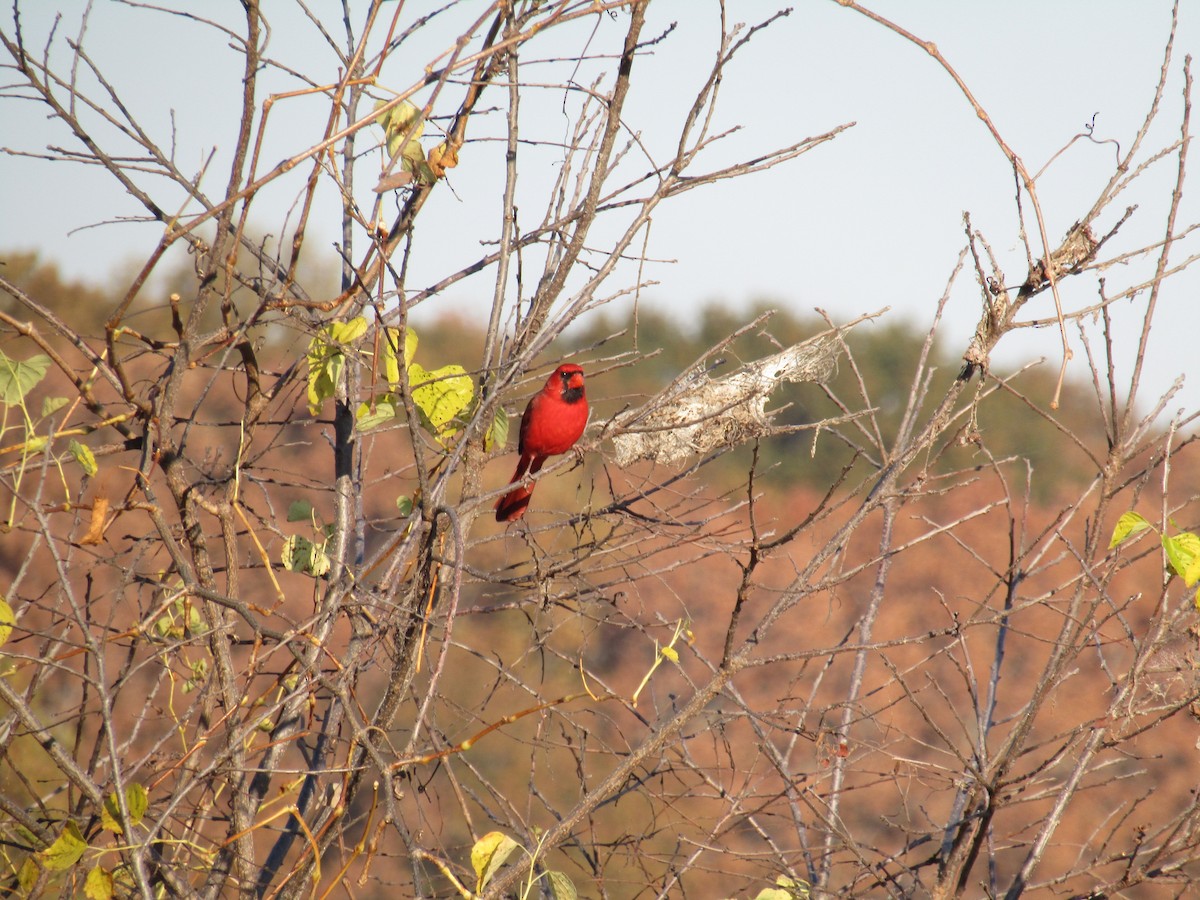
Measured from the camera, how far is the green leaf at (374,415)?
2.54m

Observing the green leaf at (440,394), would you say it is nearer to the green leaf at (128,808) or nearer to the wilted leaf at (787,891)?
the green leaf at (128,808)

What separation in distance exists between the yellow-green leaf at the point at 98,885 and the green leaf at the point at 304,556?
0.83 m

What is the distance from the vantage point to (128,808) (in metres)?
2.00

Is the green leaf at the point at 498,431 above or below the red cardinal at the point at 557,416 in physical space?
above

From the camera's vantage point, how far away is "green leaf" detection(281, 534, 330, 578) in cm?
270

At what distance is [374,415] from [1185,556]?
6.17ft

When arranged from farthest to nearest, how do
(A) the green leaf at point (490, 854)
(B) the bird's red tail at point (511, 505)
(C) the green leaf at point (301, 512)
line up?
(B) the bird's red tail at point (511, 505) < (C) the green leaf at point (301, 512) < (A) the green leaf at point (490, 854)

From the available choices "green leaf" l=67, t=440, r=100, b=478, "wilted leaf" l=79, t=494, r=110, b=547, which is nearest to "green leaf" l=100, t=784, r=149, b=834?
"wilted leaf" l=79, t=494, r=110, b=547

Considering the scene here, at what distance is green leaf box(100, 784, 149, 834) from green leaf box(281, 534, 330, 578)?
2.41 ft

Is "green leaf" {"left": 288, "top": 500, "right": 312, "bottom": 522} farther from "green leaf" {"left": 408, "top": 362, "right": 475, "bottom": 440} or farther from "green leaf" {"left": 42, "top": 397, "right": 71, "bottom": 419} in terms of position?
"green leaf" {"left": 42, "top": 397, "right": 71, "bottom": 419}

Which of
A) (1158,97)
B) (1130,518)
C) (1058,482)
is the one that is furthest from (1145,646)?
(1058,482)

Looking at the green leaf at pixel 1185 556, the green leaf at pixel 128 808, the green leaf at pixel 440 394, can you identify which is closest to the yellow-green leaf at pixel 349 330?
the green leaf at pixel 440 394

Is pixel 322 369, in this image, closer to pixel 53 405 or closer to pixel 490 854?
pixel 53 405

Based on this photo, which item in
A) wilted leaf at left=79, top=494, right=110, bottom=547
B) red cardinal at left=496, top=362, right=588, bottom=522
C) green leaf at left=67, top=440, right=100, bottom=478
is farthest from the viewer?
red cardinal at left=496, top=362, right=588, bottom=522
